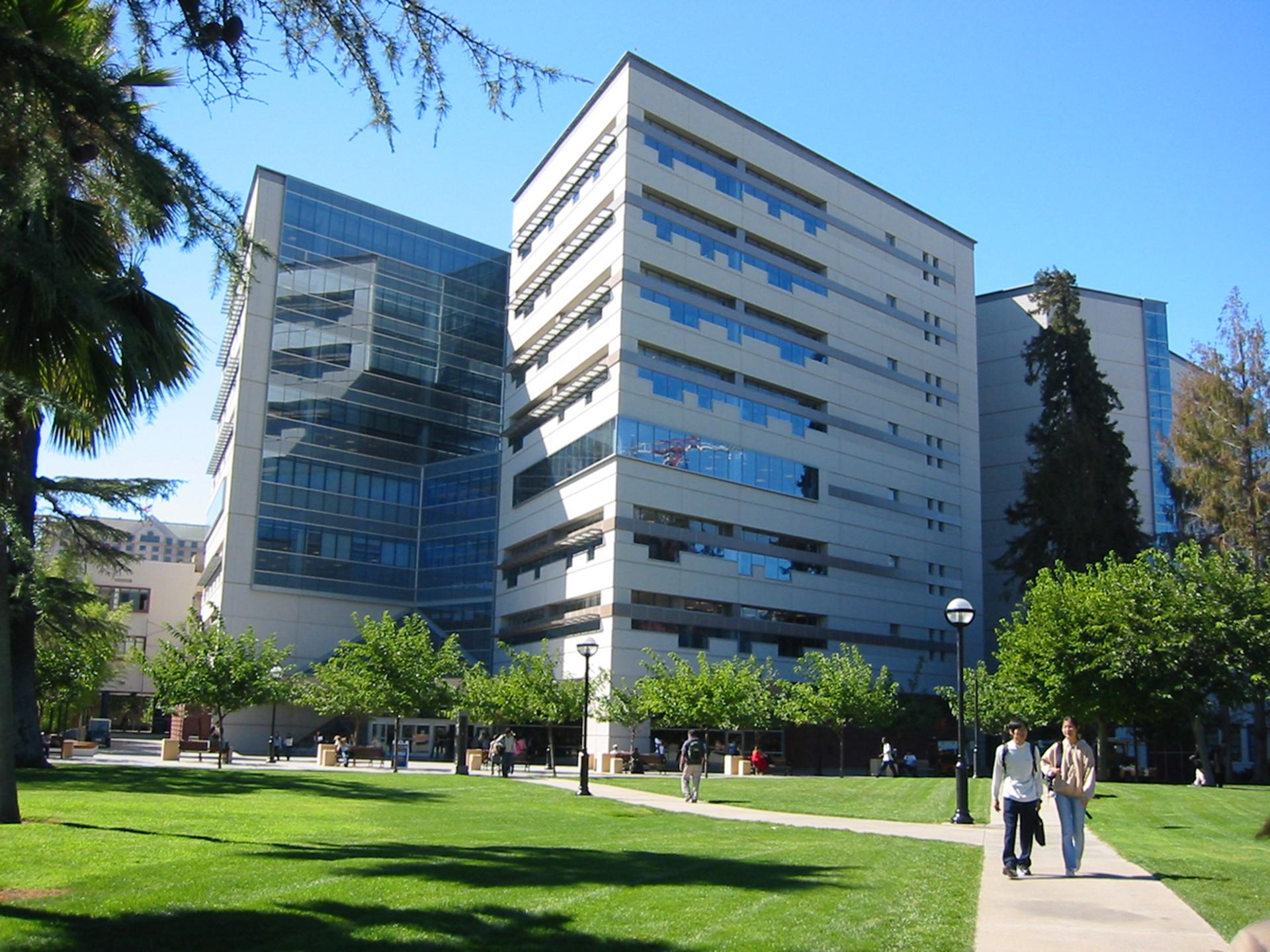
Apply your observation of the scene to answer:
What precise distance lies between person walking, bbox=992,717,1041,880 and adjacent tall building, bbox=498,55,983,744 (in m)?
41.7

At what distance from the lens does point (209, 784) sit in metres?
26.1

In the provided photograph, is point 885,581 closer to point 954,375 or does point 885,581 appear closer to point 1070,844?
point 954,375

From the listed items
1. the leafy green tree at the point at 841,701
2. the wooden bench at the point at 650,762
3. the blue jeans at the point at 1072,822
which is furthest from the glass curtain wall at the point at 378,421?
the blue jeans at the point at 1072,822

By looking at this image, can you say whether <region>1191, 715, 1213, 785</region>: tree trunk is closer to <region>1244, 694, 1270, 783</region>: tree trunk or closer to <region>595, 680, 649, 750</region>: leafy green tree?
<region>1244, 694, 1270, 783</region>: tree trunk

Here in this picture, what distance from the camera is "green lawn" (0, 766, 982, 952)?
26.7ft

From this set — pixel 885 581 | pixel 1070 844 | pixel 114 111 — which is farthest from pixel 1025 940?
pixel 885 581

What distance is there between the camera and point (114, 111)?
8.16 metres

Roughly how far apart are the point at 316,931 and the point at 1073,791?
8064 mm

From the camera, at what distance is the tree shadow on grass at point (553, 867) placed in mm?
10938

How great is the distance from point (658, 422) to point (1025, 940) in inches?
1915

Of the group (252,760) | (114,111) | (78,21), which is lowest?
(252,760)

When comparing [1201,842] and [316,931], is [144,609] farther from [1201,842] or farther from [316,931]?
[316,931]

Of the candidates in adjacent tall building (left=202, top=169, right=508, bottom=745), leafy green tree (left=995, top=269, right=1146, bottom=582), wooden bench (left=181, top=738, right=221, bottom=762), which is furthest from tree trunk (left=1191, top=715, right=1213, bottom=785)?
adjacent tall building (left=202, top=169, right=508, bottom=745)

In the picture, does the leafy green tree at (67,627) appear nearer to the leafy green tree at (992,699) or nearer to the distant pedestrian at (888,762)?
the distant pedestrian at (888,762)
